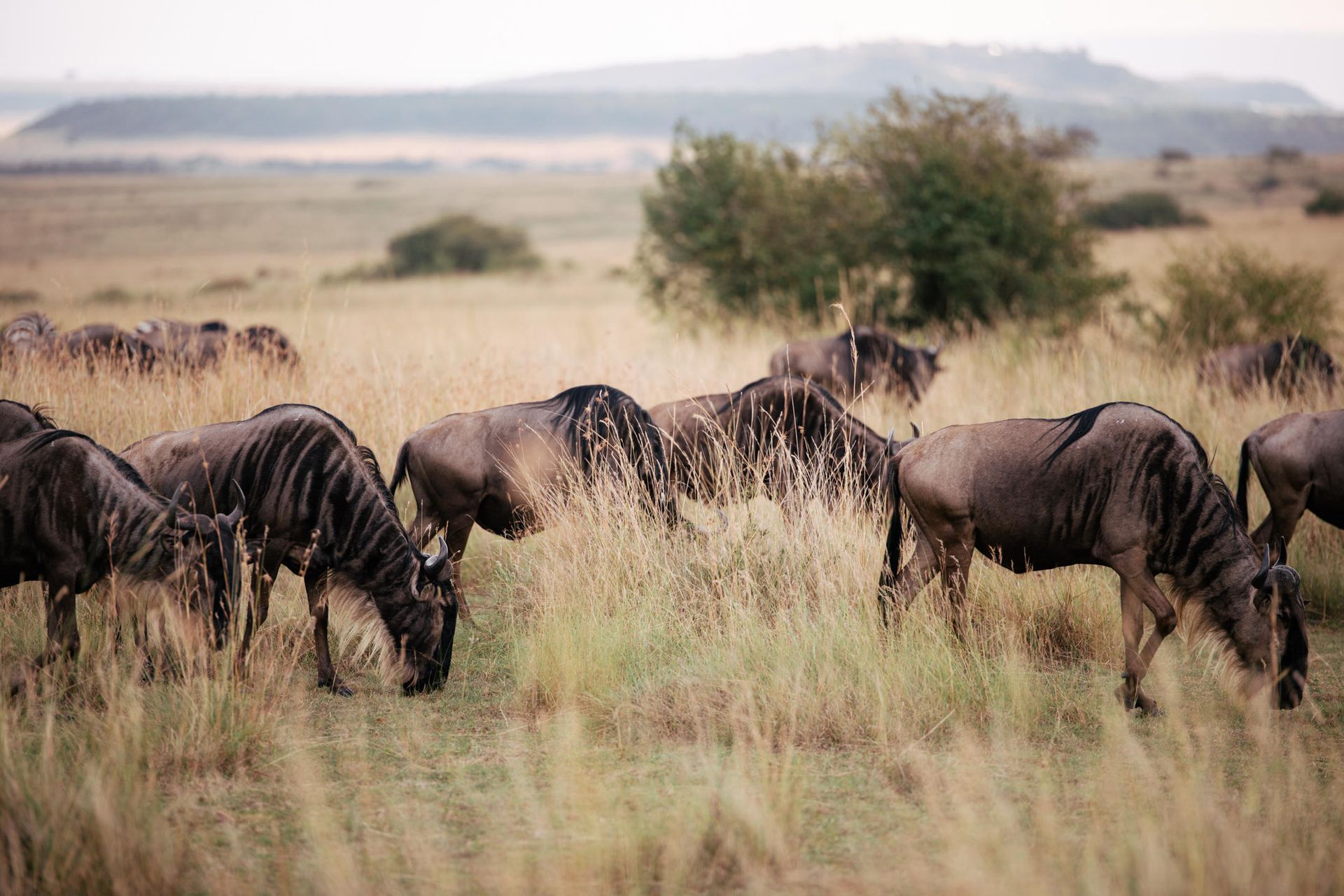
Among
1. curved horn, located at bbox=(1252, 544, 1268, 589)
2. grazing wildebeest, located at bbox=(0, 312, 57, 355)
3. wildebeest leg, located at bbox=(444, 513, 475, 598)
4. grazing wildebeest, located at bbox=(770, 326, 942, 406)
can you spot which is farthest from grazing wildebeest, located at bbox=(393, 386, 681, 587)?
grazing wildebeest, located at bbox=(0, 312, 57, 355)

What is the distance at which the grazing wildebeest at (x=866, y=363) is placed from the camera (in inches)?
400

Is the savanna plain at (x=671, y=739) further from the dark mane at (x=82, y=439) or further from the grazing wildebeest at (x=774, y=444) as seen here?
the dark mane at (x=82, y=439)

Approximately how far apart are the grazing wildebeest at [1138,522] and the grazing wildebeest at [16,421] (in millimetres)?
4077

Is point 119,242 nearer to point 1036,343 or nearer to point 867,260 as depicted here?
point 867,260

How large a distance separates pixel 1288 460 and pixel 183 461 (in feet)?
18.5

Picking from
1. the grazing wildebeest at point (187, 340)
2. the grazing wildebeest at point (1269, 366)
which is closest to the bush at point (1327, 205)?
the grazing wildebeest at point (1269, 366)

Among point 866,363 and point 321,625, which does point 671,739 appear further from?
point 866,363

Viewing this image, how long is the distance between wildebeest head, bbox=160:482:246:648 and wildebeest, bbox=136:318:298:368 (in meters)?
4.18

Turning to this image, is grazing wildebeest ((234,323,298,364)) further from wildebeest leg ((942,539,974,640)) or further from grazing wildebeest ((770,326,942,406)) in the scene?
wildebeest leg ((942,539,974,640))

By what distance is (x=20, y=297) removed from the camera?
92.7ft

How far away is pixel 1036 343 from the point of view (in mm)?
12945

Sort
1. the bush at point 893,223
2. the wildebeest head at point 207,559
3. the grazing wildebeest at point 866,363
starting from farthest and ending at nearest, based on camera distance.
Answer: the bush at point 893,223
the grazing wildebeest at point 866,363
the wildebeest head at point 207,559

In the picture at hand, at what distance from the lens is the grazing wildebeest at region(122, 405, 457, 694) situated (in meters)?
4.83

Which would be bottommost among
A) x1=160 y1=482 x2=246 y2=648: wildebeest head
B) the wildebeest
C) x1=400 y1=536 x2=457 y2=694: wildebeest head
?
x1=400 y1=536 x2=457 y2=694: wildebeest head
